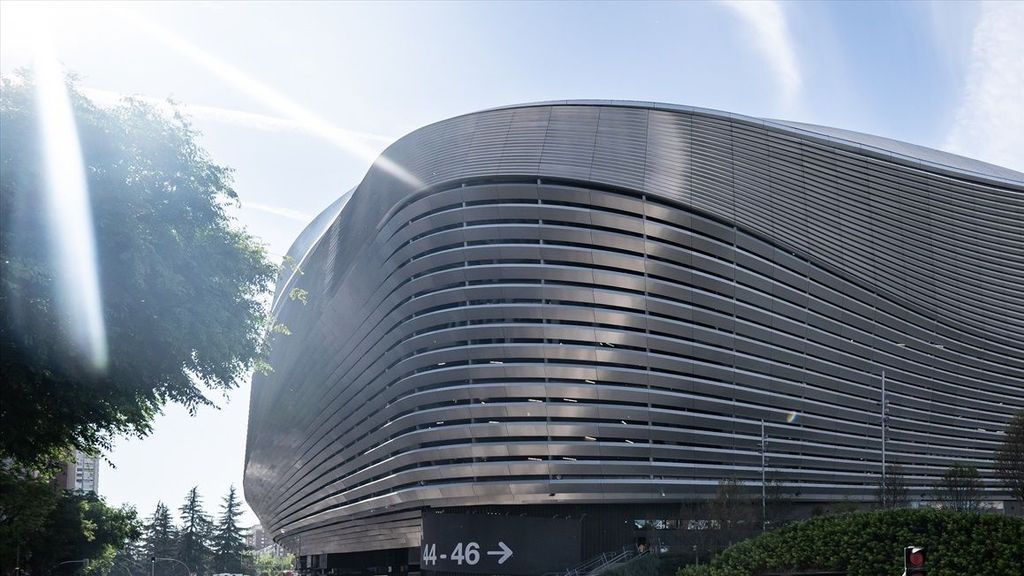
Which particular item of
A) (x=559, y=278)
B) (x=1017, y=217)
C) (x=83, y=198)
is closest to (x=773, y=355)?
(x=559, y=278)

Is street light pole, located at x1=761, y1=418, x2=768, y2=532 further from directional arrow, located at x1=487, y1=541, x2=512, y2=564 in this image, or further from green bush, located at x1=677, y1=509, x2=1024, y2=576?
green bush, located at x1=677, y1=509, x2=1024, y2=576

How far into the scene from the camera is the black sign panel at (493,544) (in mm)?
55031

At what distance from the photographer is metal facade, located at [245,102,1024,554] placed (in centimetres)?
5712

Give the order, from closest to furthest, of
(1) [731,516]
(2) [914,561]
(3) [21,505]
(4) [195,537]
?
1. (2) [914,561]
2. (1) [731,516]
3. (3) [21,505]
4. (4) [195,537]

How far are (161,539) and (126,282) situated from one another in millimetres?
150719

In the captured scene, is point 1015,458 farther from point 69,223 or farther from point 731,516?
point 69,223

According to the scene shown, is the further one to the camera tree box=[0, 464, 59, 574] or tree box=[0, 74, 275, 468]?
tree box=[0, 464, 59, 574]

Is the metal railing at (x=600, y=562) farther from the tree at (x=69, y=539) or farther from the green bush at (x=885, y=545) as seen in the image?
the tree at (x=69, y=539)

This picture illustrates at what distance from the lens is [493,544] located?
183ft

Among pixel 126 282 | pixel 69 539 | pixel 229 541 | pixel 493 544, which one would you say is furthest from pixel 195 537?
pixel 126 282

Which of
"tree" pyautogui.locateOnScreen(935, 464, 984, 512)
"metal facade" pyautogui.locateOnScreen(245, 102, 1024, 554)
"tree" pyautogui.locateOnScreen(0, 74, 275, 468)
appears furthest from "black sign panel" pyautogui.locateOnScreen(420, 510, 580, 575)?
"tree" pyautogui.locateOnScreen(0, 74, 275, 468)

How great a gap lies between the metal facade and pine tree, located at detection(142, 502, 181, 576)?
10184cm

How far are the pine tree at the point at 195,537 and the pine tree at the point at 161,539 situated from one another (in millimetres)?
1542

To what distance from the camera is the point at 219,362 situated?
96.7ft
